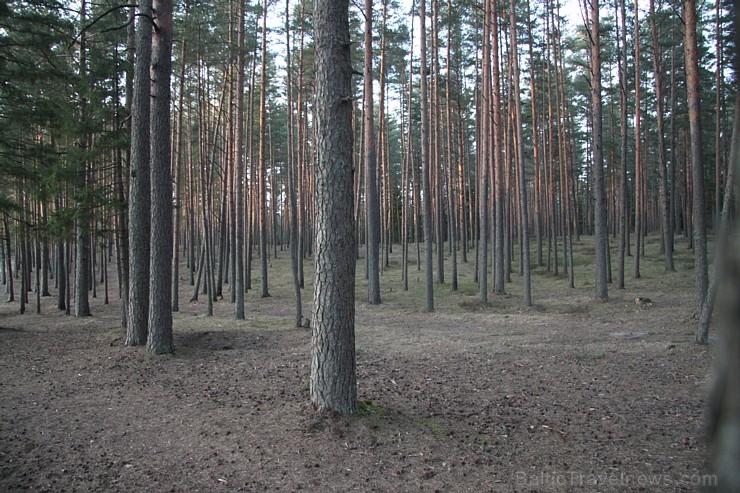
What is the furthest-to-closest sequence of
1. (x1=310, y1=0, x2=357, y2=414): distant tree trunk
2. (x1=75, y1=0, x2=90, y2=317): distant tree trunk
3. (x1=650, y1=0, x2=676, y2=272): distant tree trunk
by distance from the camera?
(x1=650, y1=0, x2=676, y2=272): distant tree trunk
(x1=75, y1=0, x2=90, y2=317): distant tree trunk
(x1=310, y1=0, x2=357, y2=414): distant tree trunk

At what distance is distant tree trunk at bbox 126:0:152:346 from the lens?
35.2ft

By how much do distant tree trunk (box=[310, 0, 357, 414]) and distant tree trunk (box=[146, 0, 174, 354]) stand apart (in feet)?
17.8

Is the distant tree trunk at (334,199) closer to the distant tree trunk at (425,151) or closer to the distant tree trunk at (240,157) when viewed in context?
the distant tree trunk at (240,157)

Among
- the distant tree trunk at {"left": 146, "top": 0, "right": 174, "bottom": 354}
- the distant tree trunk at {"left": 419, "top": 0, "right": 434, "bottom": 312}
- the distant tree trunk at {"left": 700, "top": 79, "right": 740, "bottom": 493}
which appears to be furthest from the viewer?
the distant tree trunk at {"left": 419, "top": 0, "right": 434, "bottom": 312}

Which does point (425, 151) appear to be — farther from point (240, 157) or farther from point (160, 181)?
point (160, 181)

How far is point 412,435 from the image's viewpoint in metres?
5.82

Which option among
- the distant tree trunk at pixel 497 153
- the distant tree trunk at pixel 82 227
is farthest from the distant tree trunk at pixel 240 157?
the distant tree trunk at pixel 497 153

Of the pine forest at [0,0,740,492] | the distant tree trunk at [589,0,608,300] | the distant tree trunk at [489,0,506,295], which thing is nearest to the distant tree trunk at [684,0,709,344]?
the pine forest at [0,0,740,492]

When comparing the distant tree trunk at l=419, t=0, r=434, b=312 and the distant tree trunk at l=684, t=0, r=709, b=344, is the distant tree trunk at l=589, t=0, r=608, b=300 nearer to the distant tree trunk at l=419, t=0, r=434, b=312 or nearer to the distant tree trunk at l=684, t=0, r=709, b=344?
the distant tree trunk at l=419, t=0, r=434, b=312

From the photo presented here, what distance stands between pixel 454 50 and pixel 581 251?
17.1 metres

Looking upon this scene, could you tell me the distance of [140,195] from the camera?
10.8 meters

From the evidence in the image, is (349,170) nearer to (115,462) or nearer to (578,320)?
(115,462)

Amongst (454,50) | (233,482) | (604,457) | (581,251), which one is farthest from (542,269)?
(233,482)

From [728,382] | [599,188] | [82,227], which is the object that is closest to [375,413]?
[728,382]
